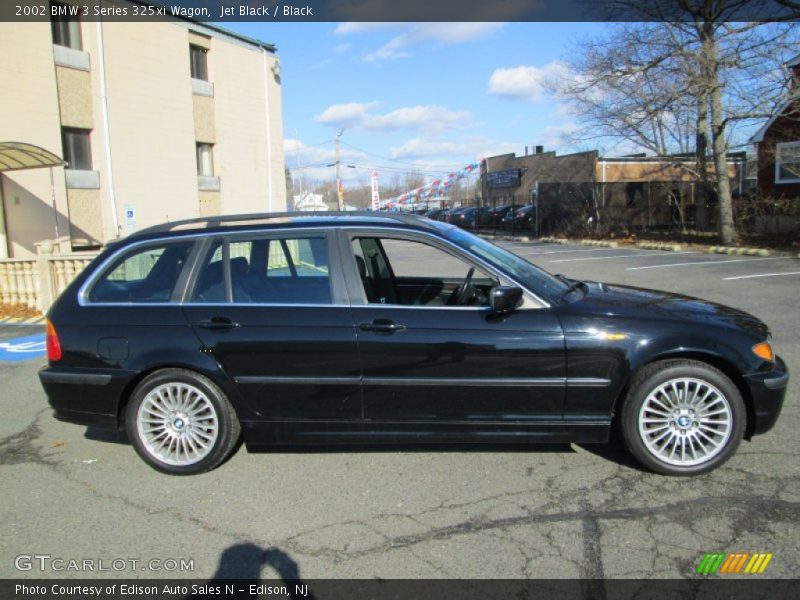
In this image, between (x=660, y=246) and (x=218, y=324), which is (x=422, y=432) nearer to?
(x=218, y=324)

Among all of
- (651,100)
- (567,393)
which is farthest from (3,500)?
(651,100)

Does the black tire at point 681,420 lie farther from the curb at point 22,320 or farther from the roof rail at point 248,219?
the curb at point 22,320

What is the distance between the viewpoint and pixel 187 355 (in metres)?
3.89

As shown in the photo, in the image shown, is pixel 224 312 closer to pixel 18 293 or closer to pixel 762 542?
pixel 762 542

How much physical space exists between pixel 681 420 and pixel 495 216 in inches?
1296

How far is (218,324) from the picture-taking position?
3893 millimetres

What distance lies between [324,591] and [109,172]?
15622 mm

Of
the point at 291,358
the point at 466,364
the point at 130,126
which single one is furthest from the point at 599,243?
the point at 291,358

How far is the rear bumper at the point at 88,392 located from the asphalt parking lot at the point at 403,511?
398mm

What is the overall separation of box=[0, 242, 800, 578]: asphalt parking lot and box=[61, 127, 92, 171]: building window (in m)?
12.5

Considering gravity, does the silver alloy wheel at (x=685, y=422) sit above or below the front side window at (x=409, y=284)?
below

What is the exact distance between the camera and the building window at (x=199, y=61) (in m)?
18.4

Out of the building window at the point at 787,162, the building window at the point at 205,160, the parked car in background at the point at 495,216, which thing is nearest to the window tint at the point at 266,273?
the building window at the point at 205,160

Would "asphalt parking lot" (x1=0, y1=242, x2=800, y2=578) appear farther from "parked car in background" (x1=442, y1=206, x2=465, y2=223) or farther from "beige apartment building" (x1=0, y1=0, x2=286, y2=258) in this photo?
"parked car in background" (x1=442, y1=206, x2=465, y2=223)
